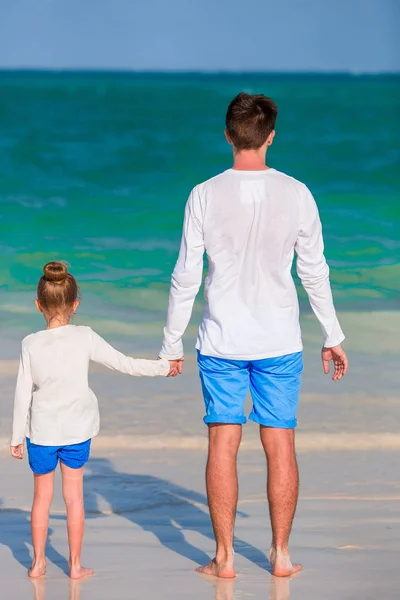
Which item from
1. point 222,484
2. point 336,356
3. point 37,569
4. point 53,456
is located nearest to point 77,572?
point 37,569

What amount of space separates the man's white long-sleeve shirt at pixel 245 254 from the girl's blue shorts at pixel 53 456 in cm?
34

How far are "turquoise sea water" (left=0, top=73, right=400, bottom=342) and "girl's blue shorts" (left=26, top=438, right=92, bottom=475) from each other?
4022mm

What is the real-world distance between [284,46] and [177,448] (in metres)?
15.1

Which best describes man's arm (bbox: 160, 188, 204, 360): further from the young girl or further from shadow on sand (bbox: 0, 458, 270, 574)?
shadow on sand (bbox: 0, 458, 270, 574)

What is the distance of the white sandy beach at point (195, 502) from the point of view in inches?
84.4

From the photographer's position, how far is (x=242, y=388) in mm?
2275

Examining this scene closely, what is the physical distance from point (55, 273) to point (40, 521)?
1.68ft

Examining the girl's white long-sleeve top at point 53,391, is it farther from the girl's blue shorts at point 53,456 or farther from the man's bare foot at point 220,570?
the man's bare foot at point 220,570

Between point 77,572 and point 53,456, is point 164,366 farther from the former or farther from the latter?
point 77,572

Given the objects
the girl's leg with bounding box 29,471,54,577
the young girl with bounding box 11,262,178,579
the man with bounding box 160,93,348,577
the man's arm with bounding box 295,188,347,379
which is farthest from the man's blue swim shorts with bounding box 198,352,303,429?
the girl's leg with bounding box 29,471,54,577

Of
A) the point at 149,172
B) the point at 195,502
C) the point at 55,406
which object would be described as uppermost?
the point at 55,406

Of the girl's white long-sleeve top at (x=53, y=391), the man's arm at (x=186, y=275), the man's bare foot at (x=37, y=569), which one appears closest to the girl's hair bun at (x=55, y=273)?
the girl's white long-sleeve top at (x=53, y=391)

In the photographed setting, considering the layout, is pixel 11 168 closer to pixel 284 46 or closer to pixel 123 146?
pixel 123 146

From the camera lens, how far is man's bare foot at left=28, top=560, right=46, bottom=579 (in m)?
2.18
